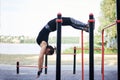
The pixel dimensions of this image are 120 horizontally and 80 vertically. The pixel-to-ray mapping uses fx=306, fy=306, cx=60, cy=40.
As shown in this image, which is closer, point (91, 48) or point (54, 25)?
point (91, 48)

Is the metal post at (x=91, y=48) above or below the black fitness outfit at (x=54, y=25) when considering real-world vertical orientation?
below

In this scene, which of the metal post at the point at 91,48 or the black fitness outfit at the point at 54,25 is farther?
the black fitness outfit at the point at 54,25

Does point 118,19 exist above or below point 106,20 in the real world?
below

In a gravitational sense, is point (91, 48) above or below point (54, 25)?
below

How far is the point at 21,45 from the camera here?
15.0m

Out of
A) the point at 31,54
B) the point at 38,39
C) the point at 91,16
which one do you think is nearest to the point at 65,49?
the point at 31,54

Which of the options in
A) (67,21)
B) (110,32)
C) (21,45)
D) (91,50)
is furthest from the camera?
(21,45)

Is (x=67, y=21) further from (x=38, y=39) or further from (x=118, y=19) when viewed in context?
(x=118, y=19)

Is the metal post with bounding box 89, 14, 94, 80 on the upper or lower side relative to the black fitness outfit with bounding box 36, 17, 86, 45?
lower

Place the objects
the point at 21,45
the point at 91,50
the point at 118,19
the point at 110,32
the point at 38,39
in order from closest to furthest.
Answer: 1. the point at 118,19
2. the point at 91,50
3. the point at 38,39
4. the point at 110,32
5. the point at 21,45

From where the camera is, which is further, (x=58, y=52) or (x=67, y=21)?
(x=67, y=21)

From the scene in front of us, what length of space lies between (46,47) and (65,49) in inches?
285

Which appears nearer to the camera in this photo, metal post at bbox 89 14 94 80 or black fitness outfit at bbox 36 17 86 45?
metal post at bbox 89 14 94 80

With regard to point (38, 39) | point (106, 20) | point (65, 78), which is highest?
point (106, 20)
